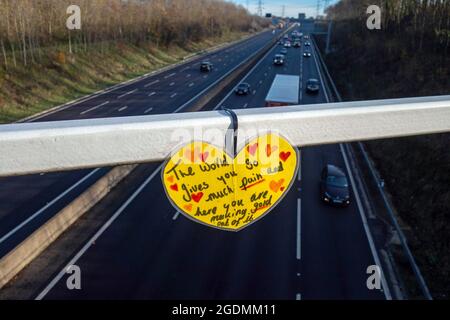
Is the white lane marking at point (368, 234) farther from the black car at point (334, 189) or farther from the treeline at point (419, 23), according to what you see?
the treeline at point (419, 23)

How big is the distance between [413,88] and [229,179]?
92.9ft

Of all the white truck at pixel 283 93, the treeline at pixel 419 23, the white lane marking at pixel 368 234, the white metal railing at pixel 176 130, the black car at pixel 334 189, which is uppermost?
the treeline at pixel 419 23

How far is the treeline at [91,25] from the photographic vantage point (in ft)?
106

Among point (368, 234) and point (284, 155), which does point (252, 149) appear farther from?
point (368, 234)

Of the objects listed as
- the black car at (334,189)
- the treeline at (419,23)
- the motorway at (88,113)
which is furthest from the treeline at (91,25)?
the treeline at (419,23)

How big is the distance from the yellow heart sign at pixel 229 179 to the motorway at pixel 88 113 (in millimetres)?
10688

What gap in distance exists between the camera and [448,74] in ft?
81.3

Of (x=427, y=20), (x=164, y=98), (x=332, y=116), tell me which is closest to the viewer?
(x=332, y=116)

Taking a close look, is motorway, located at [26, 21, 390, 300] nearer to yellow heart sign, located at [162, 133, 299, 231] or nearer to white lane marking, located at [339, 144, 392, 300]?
white lane marking, located at [339, 144, 392, 300]

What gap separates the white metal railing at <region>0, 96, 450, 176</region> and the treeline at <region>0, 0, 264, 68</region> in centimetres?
3268

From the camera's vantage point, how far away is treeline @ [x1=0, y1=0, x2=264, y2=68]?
3225cm
